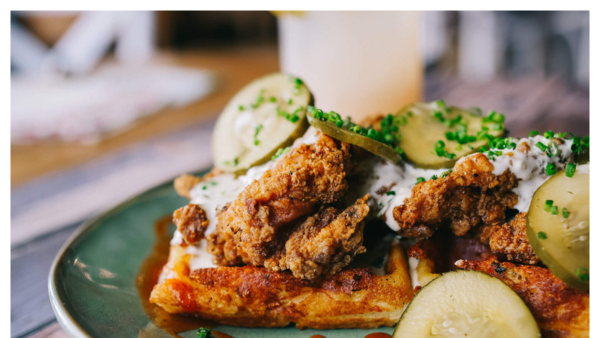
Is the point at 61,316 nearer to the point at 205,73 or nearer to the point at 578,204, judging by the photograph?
the point at 578,204

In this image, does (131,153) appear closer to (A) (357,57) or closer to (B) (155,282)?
(A) (357,57)

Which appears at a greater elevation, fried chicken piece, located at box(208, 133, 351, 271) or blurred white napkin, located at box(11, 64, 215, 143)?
fried chicken piece, located at box(208, 133, 351, 271)

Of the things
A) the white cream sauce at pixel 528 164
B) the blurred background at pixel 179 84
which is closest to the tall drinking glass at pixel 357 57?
the blurred background at pixel 179 84

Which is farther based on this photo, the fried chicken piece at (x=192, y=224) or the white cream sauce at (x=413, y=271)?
the fried chicken piece at (x=192, y=224)

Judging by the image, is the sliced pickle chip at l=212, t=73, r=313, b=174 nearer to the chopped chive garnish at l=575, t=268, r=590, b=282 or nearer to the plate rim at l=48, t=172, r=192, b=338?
the plate rim at l=48, t=172, r=192, b=338

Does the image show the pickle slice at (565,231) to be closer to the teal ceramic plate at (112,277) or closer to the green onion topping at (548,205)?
the green onion topping at (548,205)

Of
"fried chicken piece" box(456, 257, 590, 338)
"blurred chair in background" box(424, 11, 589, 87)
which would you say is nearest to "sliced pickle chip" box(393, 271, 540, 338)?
"fried chicken piece" box(456, 257, 590, 338)
